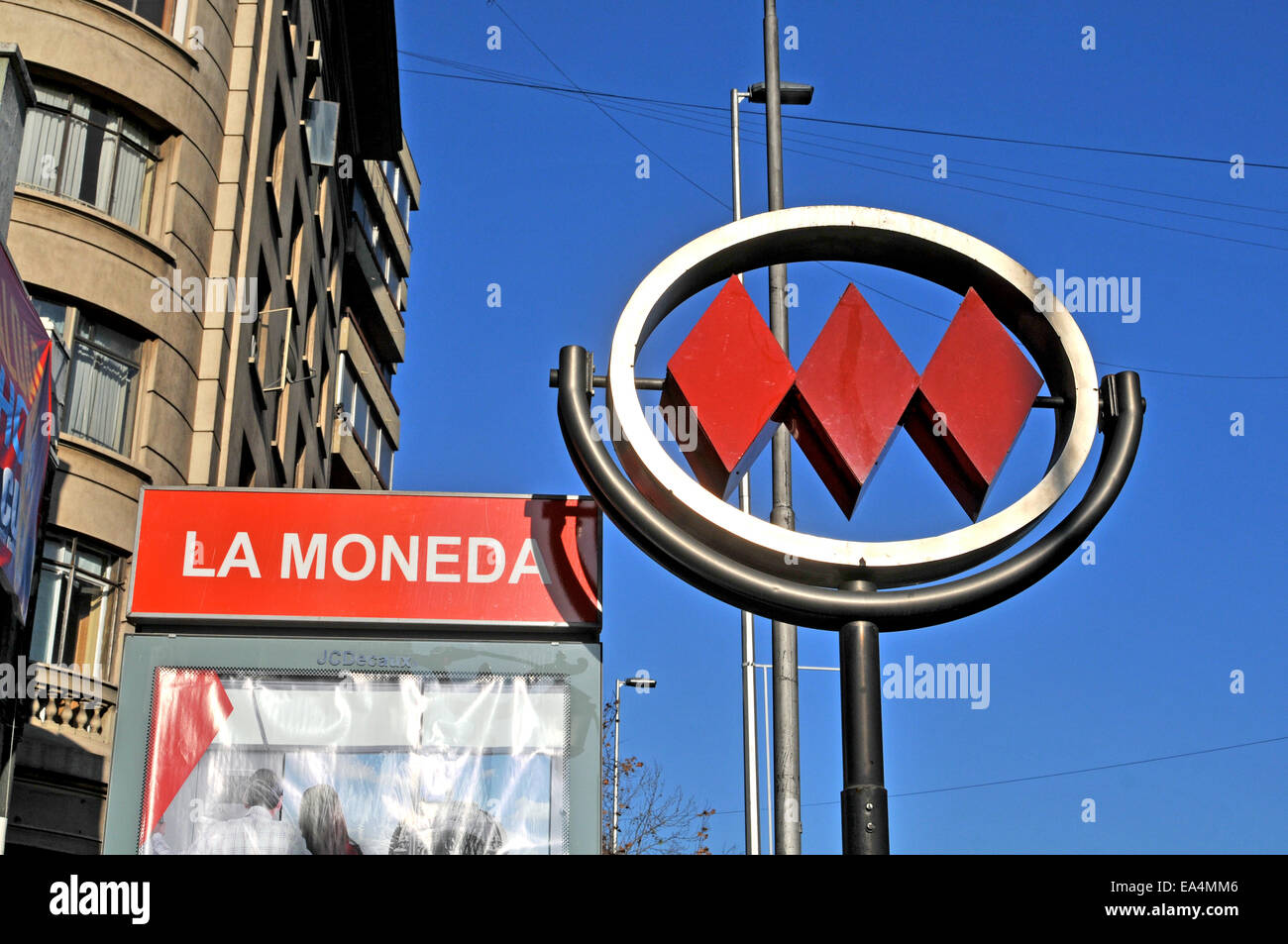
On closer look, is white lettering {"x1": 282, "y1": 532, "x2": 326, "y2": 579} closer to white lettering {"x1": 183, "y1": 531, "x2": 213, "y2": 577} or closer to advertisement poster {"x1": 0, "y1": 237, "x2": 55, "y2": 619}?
white lettering {"x1": 183, "y1": 531, "x2": 213, "y2": 577}

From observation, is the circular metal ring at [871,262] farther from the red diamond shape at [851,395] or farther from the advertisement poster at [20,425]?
the advertisement poster at [20,425]

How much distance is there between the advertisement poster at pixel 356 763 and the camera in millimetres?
8266

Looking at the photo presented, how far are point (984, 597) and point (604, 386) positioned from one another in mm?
1819

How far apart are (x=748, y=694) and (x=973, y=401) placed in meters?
13.6

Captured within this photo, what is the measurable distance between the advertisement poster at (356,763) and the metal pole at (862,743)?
2.92 meters

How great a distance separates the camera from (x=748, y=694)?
19766 millimetres

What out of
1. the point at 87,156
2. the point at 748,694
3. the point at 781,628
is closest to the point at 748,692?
the point at 748,694

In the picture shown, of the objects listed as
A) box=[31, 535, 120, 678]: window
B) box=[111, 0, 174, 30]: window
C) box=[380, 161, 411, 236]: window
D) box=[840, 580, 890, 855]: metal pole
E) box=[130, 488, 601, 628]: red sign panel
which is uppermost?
box=[380, 161, 411, 236]: window

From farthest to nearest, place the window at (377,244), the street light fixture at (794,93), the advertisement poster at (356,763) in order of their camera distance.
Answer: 1. the window at (377,244)
2. the street light fixture at (794,93)
3. the advertisement poster at (356,763)

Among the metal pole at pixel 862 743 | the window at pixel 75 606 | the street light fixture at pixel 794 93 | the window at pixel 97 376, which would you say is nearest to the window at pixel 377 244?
the window at pixel 97 376

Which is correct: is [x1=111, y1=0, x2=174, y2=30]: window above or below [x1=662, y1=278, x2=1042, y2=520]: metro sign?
above

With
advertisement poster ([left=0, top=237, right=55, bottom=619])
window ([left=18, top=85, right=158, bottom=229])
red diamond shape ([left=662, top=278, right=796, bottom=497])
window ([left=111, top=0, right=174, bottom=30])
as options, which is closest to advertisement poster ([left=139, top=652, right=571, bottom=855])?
red diamond shape ([left=662, top=278, right=796, bottom=497])

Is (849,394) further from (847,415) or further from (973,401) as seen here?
(973,401)

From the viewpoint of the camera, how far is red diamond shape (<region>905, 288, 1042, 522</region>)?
6.50 m
